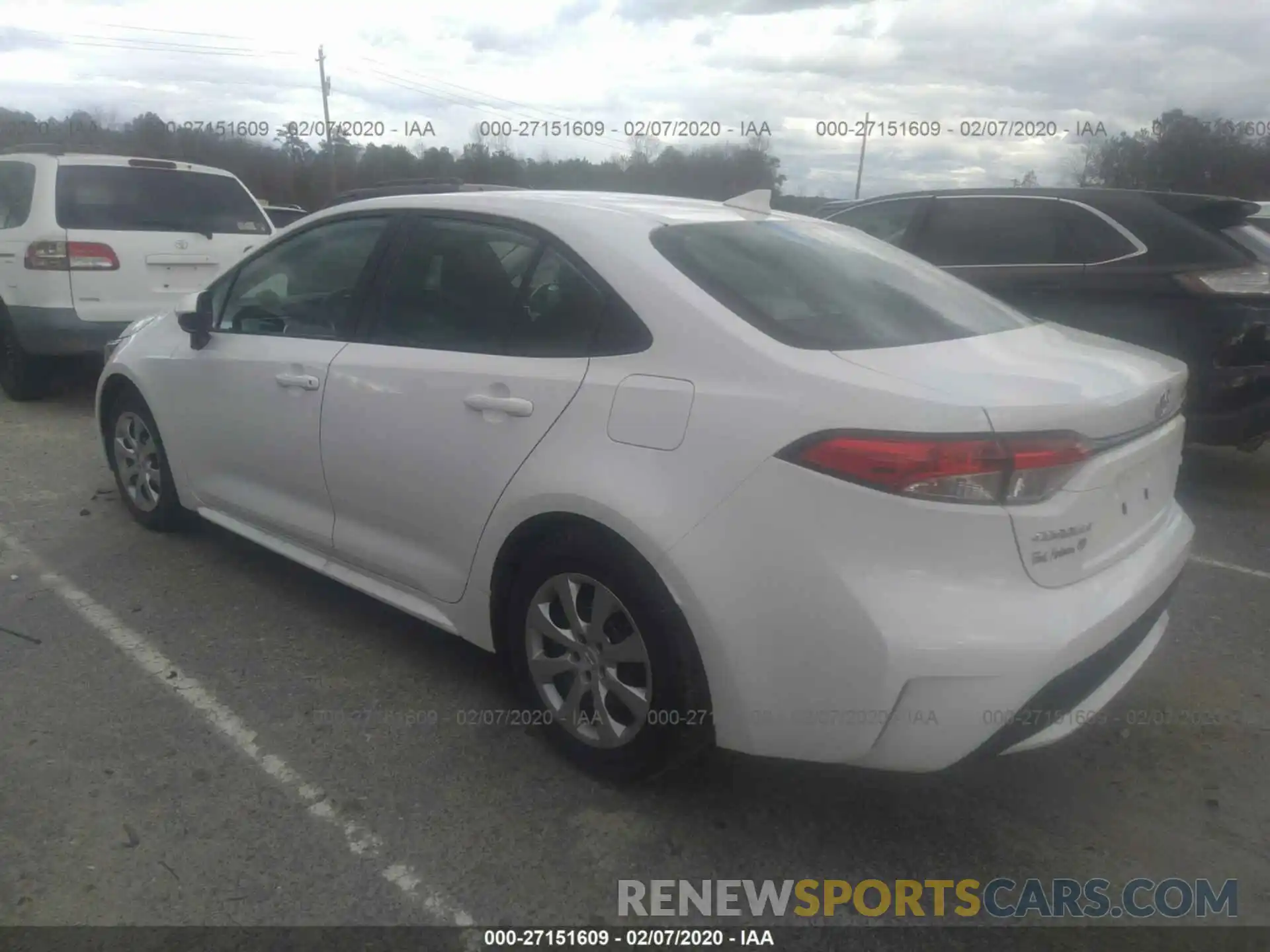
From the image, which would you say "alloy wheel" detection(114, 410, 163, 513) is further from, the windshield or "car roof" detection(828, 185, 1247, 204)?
the windshield

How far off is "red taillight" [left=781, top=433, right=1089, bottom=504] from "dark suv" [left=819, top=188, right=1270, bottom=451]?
3.86 meters

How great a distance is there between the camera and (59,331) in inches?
262

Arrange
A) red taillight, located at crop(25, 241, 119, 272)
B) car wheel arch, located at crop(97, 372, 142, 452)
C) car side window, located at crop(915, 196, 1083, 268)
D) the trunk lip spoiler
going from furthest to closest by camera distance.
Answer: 1. red taillight, located at crop(25, 241, 119, 272)
2. car side window, located at crop(915, 196, 1083, 268)
3. car wheel arch, located at crop(97, 372, 142, 452)
4. the trunk lip spoiler

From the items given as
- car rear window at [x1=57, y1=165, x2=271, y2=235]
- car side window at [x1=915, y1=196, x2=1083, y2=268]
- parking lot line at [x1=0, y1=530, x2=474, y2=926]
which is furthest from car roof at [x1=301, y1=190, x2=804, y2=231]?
car rear window at [x1=57, y1=165, x2=271, y2=235]

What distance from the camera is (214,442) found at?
13.1 ft

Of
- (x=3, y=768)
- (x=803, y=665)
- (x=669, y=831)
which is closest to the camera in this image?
(x=803, y=665)

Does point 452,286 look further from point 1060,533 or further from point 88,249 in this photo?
point 88,249

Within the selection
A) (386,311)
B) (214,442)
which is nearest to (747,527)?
(386,311)

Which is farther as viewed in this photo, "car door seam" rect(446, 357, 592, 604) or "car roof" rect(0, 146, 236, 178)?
"car roof" rect(0, 146, 236, 178)

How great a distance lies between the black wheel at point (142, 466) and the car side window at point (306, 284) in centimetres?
78

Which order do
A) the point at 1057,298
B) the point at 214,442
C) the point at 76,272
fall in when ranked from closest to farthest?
the point at 214,442 < the point at 1057,298 < the point at 76,272

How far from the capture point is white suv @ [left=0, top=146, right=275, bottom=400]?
6594 mm

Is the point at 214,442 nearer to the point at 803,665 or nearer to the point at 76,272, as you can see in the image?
the point at 803,665

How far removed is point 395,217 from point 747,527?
184cm
